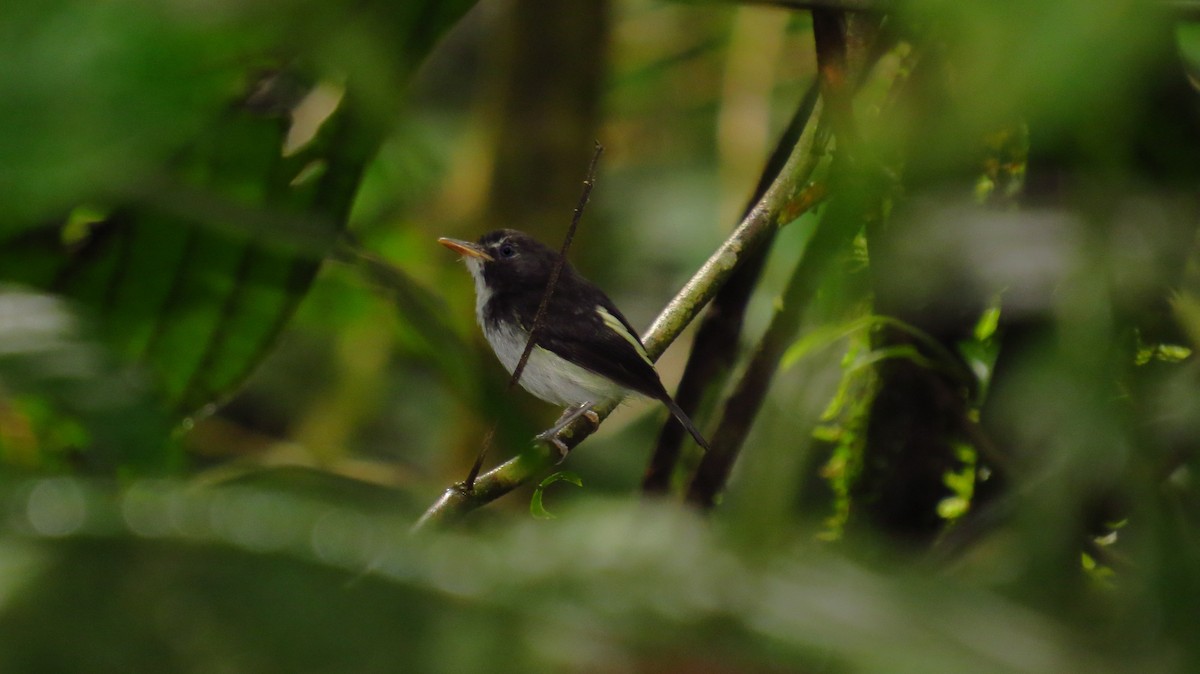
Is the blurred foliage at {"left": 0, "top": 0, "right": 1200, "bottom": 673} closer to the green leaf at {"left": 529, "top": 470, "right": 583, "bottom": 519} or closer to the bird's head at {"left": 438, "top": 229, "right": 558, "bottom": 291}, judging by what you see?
the green leaf at {"left": 529, "top": 470, "right": 583, "bottom": 519}

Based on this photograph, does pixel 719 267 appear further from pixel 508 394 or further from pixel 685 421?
pixel 508 394

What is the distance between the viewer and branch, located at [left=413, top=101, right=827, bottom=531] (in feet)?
4.54

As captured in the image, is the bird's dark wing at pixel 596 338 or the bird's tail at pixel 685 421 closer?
the bird's tail at pixel 685 421

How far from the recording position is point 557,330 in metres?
2.60

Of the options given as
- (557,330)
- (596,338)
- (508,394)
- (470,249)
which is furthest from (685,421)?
(508,394)

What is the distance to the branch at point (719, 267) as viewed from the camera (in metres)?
1.38

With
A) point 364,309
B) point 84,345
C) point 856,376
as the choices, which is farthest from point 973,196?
point 364,309

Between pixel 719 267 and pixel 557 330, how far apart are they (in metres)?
1.10

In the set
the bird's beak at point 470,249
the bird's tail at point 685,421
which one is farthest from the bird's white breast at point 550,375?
the bird's tail at point 685,421

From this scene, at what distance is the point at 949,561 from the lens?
4.00 feet

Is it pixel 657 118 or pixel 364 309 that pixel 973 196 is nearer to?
pixel 364 309

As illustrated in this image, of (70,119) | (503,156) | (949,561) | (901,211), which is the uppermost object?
(70,119)

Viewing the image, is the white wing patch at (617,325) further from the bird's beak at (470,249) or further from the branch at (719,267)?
the branch at (719,267)

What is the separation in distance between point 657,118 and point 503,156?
8.19ft
